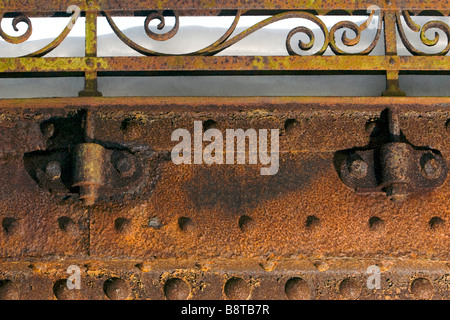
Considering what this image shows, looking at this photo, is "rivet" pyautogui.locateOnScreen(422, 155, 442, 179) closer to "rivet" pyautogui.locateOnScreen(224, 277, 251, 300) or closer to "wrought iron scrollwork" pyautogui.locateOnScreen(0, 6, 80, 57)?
"rivet" pyautogui.locateOnScreen(224, 277, 251, 300)

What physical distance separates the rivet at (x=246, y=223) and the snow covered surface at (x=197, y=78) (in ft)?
1.60

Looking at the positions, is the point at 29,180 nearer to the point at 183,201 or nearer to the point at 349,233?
the point at 183,201

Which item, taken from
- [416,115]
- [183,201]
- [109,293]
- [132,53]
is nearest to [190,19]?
[132,53]

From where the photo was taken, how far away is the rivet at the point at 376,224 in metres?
1.28

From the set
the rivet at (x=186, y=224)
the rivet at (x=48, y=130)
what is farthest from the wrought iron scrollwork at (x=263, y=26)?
the rivet at (x=186, y=224)

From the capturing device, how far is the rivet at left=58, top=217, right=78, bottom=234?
4.18 feet

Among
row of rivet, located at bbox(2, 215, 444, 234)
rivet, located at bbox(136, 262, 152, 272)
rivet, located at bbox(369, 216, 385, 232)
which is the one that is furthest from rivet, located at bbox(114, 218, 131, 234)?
rivet, located at bbox(369, 216, 385, 232)

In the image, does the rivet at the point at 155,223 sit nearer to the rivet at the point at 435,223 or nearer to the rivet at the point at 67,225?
the rivet at the point at 67,225

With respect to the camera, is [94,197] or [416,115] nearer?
[94,197]

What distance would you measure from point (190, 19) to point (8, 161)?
2.47 feet

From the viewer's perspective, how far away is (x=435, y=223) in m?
1.29

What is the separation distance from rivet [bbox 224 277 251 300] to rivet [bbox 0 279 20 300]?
1.85ft

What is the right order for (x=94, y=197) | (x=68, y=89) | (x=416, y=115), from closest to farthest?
(x=94, y=197) → (x=416, y=115) → (x=68, y=89)

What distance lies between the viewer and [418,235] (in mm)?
1288
